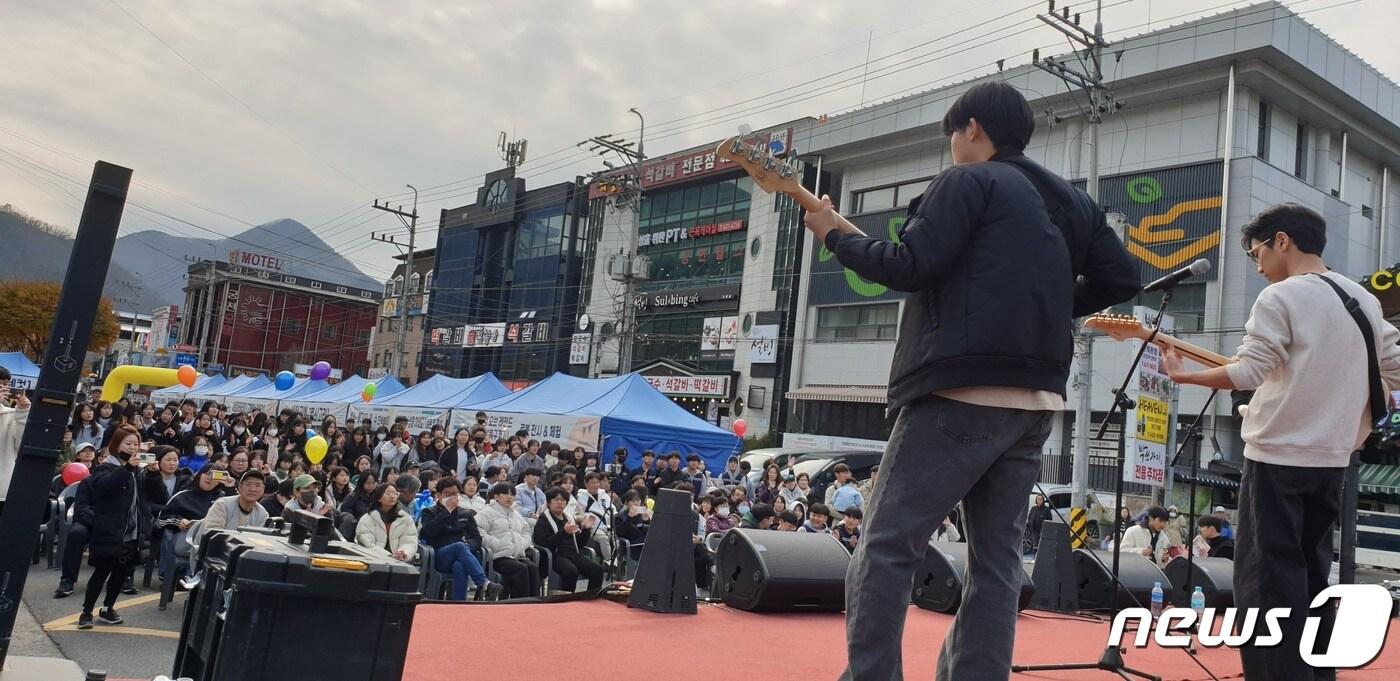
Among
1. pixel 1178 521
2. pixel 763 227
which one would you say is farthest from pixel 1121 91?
pixel 1178 521

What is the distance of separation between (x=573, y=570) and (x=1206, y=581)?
5755 mm

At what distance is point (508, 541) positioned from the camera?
9641 millimetres

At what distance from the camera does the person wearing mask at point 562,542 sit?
988 centimetres

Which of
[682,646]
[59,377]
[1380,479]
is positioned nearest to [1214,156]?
[1380,479]

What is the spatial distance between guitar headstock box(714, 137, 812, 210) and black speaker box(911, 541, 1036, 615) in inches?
169

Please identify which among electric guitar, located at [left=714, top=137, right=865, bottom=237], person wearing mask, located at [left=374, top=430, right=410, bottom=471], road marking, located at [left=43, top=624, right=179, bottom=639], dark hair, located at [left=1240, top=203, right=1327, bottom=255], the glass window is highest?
the glass window

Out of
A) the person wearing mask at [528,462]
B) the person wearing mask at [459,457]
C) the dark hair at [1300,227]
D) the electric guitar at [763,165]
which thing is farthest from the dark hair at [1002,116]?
the person wearing mask at [459,457]

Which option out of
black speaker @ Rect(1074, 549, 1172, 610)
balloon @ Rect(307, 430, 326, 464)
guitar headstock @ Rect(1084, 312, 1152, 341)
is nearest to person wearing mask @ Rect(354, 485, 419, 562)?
black speaker @ Rect(1074, 549, 1172, 610)

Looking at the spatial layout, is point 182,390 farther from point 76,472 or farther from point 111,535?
point 111,535

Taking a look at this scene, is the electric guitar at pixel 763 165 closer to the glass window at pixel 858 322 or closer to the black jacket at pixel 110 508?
the black jacket at pixel 110 508

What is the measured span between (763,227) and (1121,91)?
14217 mm

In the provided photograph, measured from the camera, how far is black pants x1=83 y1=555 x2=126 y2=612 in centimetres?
709

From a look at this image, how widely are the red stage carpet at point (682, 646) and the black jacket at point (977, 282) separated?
201 cm

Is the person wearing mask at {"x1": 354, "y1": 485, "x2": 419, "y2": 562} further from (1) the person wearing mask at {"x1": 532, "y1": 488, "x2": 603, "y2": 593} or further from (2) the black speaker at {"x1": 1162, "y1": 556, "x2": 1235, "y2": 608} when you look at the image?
(2) the black speaker at {"x1": 1162, "y1": 556, "x2": 1235, "y2": 608}
